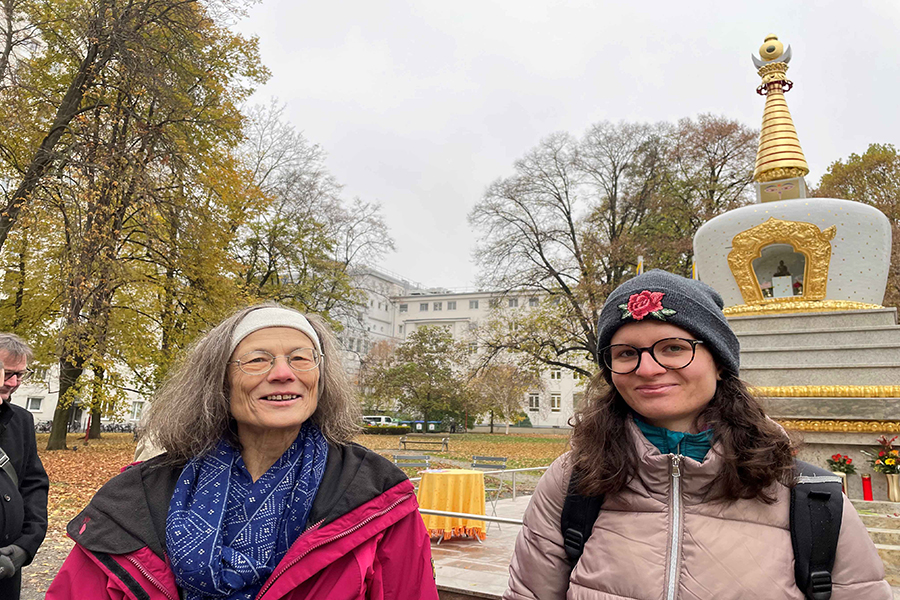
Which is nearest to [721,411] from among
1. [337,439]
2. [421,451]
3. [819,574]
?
[819,574]

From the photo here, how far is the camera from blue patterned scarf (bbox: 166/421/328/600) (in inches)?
75.8

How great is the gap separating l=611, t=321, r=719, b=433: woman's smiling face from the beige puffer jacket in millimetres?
106

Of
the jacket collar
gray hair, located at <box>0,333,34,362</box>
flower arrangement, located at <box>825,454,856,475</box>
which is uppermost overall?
gray hair, located at <box>0,333,34,362</box>

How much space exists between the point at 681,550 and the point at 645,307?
72 centimetres

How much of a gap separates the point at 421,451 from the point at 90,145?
1499 cm

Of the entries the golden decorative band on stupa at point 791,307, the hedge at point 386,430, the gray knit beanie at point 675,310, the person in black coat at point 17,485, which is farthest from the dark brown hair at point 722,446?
the hedge at point 386,430

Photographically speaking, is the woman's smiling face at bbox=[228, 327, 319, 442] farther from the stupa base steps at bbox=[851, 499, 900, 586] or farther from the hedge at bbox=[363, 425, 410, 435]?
the hedge at bbox=[363, 425, 410, 435]

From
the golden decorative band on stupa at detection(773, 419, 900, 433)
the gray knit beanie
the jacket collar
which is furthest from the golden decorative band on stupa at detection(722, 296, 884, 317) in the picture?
the jacket collar

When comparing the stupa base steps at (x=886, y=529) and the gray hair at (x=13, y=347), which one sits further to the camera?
the stupa base steps at (x=886, y=529)

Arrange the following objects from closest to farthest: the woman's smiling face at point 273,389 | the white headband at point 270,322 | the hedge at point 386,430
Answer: the woman's smiling face at point 273,389
the white headband at point 270,322
the hedge at point 386,430

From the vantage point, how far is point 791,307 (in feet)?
32.8

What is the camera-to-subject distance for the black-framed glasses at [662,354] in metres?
1.90

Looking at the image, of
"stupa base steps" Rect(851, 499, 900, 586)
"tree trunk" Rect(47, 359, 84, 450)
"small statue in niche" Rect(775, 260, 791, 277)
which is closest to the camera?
"stupa base steps" Rect(851, 499, 900, 586)

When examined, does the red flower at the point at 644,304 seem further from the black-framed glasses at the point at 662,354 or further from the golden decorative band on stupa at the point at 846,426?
the golden decorative band on stupa at the point at 846,426
